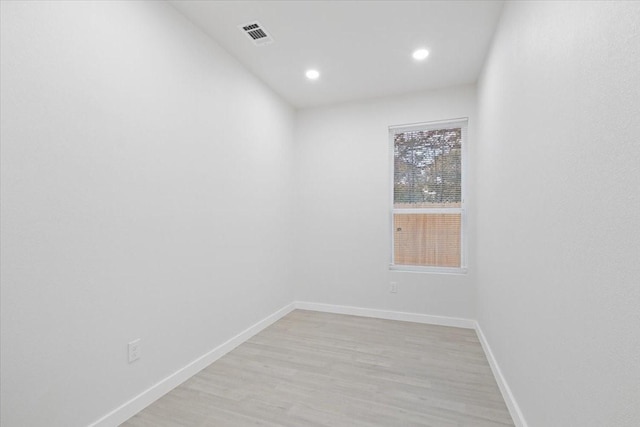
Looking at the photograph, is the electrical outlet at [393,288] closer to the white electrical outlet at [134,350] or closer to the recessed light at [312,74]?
the recessed light at [312,74]

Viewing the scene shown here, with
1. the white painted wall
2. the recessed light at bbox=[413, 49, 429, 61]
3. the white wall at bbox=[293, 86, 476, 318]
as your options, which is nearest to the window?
the white wall at bbox=[293, 86, 476, 318]

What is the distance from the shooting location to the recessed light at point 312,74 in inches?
124

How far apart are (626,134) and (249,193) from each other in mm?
2766

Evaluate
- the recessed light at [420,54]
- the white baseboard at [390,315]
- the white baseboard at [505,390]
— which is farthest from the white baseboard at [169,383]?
the recessed light at [420,54]

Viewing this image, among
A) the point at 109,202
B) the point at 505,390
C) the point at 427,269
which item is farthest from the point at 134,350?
the point at 427,269

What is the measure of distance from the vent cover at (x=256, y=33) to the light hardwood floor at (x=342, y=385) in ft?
8.89

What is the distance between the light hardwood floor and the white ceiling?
2.71m

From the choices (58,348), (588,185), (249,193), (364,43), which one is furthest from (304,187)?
(588,185)

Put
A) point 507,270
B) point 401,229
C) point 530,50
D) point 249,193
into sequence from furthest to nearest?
point 401,229 → point 249,193 → point 507,270 → point 530,50

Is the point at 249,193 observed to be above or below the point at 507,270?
above

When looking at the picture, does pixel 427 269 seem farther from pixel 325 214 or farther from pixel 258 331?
pixel 258 331

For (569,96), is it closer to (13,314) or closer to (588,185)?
(588,185)

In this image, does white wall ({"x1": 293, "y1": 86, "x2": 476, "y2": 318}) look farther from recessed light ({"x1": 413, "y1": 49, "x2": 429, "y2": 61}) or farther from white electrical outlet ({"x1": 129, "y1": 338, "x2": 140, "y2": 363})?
white electrical outlet ({"x1": 129, "y1": 338, "x2": 140, "y2": 363})

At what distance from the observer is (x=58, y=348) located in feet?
4.99
